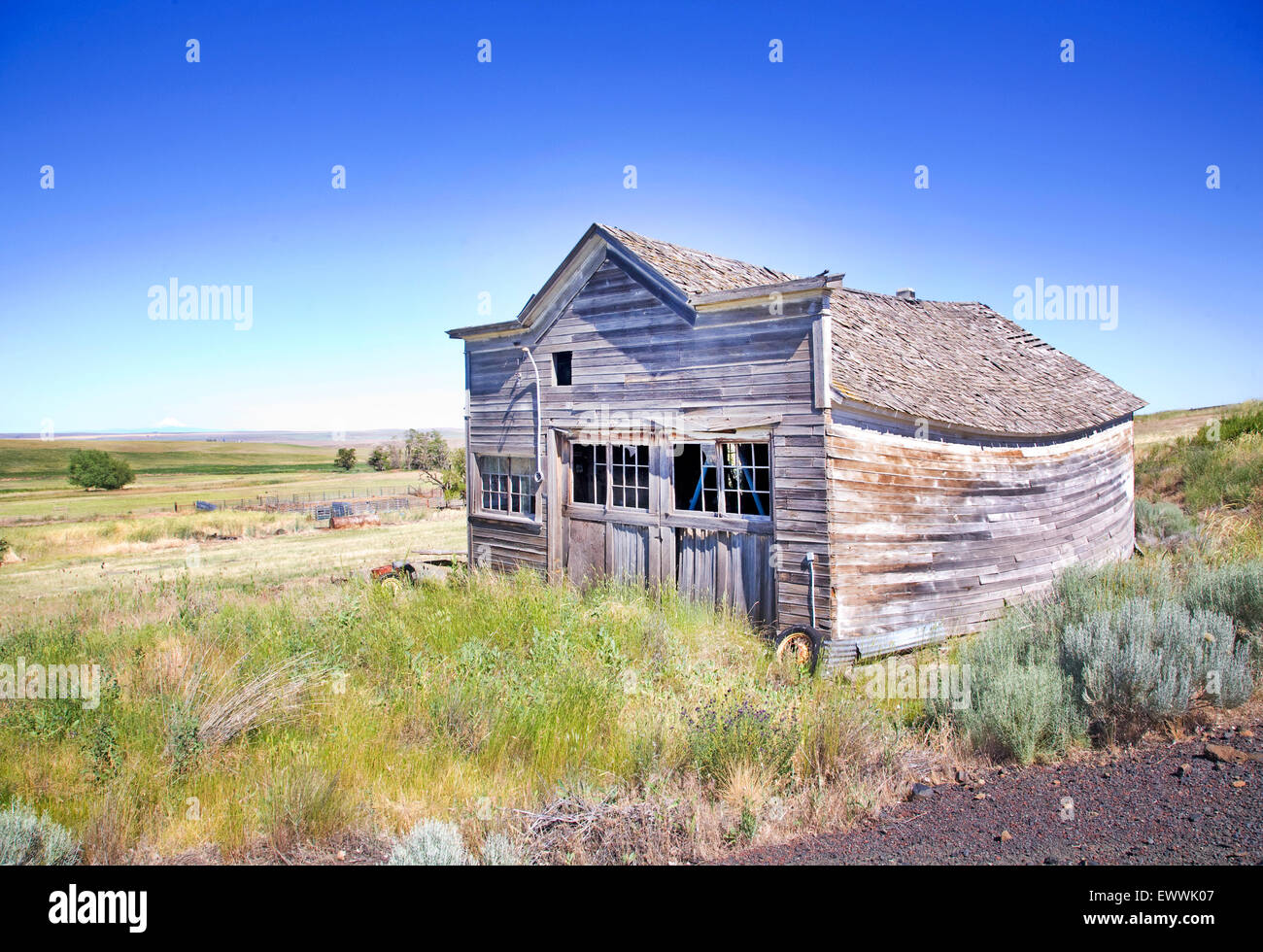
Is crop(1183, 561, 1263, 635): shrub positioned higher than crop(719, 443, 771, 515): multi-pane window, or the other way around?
crop(719, 443, 771, 515): multi-pane window

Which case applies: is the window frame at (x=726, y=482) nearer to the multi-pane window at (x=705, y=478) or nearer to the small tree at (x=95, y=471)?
the multi-pane window at (x=705, y=478)

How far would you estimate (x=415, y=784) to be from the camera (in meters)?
4.85

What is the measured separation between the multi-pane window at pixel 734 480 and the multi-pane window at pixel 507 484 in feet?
11.0

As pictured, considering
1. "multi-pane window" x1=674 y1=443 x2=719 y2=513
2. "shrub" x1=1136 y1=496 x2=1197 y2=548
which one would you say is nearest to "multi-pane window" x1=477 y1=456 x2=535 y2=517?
"multi-pane window" x1=674 y1=443 x2=719 y2=513

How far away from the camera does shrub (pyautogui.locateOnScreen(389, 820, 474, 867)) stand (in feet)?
12.1

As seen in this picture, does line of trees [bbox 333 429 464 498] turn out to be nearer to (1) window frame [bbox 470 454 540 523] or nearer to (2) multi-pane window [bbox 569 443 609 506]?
(1) window frame [bbox 470 454 540 523]

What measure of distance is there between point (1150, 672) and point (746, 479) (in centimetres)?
492

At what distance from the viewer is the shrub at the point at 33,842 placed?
3.68 metres

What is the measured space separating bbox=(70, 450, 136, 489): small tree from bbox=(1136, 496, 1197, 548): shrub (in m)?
80.6

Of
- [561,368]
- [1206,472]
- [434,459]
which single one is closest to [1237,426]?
[1206,472]

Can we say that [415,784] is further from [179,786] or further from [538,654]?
[538,654]

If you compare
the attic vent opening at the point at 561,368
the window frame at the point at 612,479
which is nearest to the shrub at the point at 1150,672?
the window frame at the point at 612,479

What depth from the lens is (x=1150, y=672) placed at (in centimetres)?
516
